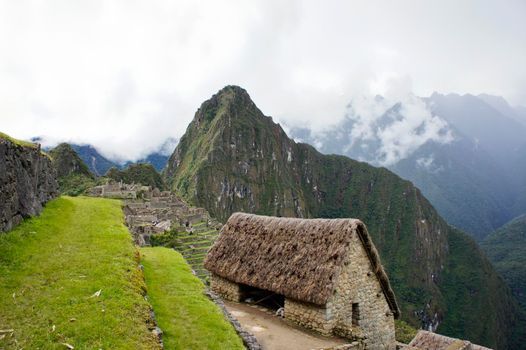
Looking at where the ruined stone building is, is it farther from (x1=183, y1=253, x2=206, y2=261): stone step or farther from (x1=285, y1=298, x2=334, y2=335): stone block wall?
(x1=183, y1=253, x2=206, y2=261): stone step

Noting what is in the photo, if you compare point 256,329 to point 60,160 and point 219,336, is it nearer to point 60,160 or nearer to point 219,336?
point 219,336

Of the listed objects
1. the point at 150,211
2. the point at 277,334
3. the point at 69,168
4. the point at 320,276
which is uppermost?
the point at 69,168

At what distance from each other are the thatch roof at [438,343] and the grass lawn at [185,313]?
11481 millimetres

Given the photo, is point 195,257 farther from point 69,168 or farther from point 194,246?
point 69,168

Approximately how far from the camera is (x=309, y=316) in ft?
37.6

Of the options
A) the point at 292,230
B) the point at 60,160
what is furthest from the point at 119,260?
the point at 60,160

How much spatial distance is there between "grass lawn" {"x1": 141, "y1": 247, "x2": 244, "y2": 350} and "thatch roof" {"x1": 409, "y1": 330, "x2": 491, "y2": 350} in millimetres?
11481

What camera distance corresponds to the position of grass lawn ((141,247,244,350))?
8.06 m

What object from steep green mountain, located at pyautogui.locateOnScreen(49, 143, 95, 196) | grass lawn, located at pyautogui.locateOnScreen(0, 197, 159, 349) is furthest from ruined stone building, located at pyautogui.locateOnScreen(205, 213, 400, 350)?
steep green mountain, located at pyautogui.locateOnScreen(49, 143, 95, 196)

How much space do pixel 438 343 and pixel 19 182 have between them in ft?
63.3

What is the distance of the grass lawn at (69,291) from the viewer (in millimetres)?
6594

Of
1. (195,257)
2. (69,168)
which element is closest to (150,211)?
(195,257)

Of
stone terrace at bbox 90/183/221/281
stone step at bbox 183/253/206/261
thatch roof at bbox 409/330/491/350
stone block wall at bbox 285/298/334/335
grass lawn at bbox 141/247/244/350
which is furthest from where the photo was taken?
stone step at bbox 183/253/206/261

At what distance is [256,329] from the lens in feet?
37.6
